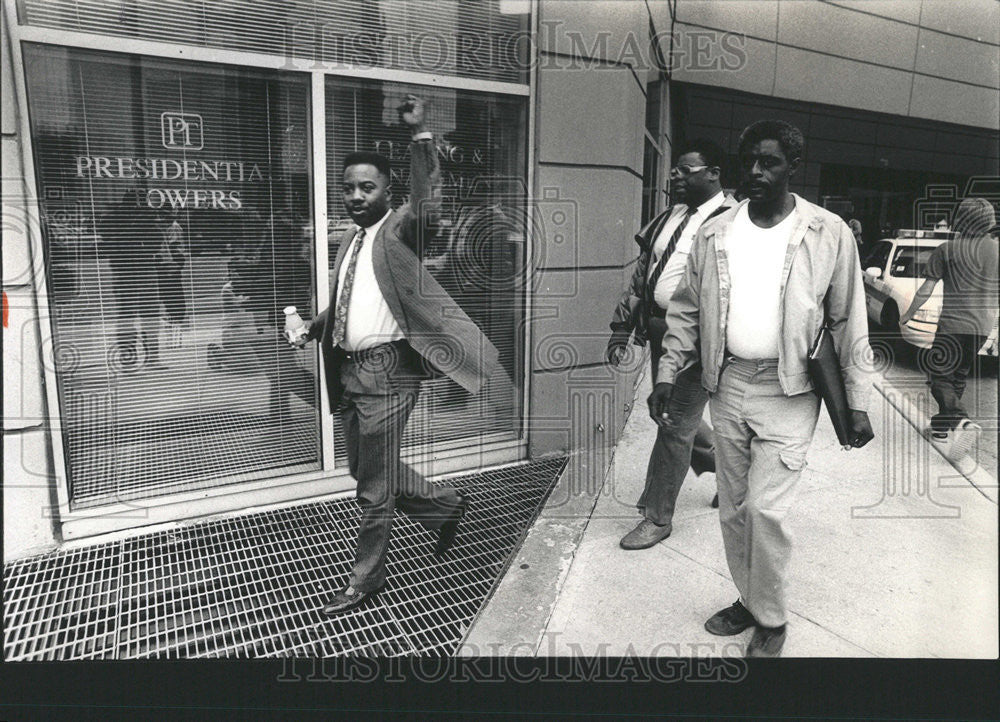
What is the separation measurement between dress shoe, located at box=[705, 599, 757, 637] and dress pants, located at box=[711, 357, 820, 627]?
0.65ft

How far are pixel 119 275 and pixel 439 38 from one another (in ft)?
8.09

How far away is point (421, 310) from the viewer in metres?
3.41

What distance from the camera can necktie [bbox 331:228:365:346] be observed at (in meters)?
3.44

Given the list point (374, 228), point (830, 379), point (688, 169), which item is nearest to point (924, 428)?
point (688, 169)

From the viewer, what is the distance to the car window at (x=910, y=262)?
388 inches

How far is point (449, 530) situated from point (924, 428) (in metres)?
4.66

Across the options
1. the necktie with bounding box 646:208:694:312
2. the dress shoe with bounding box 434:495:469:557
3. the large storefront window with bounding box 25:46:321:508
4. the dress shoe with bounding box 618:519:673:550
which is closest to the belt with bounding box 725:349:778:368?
the necktie with bounding box 646:208:694:312

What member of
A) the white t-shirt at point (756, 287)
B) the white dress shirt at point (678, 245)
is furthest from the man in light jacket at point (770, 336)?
the white dress shirt at point (678, 245)

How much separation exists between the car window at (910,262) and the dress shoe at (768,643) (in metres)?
8.35

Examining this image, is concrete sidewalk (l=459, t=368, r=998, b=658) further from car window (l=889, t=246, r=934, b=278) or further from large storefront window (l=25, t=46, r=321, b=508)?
car window (l=889, t=246, r=934, b=278)

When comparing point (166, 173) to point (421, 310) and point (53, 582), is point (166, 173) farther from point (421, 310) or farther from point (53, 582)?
point (53, 582)

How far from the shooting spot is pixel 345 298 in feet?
11.3

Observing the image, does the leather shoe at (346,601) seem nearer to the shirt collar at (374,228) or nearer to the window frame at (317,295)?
the window frame at (317,295)

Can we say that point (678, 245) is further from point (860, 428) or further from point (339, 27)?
point (339, 27)
